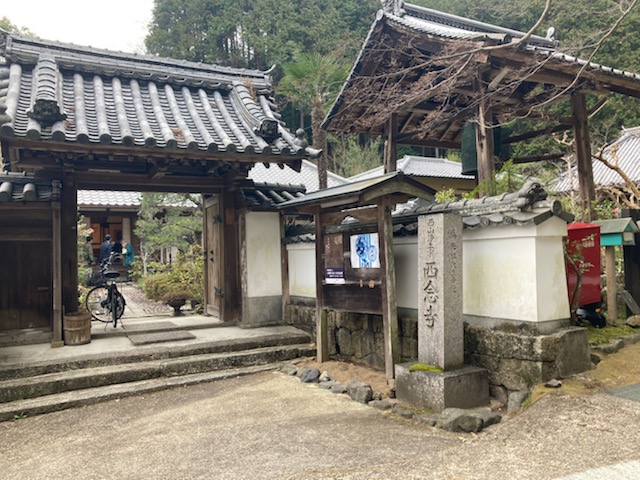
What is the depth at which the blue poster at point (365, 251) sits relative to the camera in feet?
21.5

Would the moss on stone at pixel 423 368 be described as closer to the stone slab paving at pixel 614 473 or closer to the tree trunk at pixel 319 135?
the stone slab paving at pixel 614 473

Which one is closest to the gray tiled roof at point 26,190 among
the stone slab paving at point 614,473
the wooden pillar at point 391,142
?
the wooden pillar at point 391,142

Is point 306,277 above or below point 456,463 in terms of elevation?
above

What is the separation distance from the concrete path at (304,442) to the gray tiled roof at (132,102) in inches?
160

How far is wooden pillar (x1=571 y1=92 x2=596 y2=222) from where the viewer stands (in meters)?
8.65

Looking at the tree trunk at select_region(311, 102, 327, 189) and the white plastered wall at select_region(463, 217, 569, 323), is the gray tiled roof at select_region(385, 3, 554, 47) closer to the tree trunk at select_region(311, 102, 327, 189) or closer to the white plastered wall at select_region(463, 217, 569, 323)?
the white plastered wall at select_region(463, 217, 569, 323)

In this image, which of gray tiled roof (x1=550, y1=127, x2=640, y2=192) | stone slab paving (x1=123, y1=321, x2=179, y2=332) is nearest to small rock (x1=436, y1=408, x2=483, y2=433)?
stone slab paving (x1=123, y1=321, x2=179, y2=332)

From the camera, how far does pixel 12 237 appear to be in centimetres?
771

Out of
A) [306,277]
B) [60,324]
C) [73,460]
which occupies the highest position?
[306,277]

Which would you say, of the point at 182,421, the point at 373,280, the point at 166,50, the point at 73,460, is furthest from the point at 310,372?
the point at 166,50

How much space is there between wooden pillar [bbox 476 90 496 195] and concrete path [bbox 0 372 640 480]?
4.26 metres

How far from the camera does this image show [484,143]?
26.3 ft

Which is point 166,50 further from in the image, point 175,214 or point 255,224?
point 255,224

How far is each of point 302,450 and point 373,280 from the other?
2.79 m
